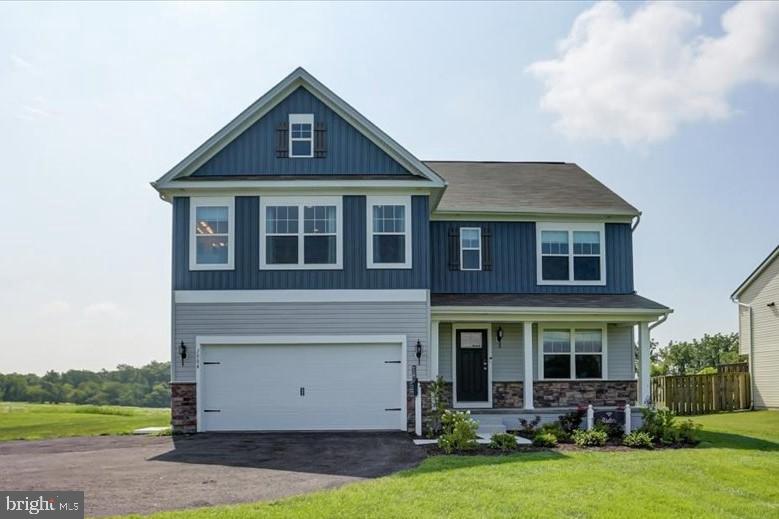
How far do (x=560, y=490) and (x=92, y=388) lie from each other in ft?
103

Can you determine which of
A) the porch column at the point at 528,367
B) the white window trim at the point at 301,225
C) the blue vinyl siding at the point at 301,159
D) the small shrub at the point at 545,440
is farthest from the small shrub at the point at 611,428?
the blue vinyl siding at the point at 301,159

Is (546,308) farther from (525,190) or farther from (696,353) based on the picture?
(696,353)

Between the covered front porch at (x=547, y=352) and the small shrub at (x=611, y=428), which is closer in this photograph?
the small shrub at (x=611, y=428)

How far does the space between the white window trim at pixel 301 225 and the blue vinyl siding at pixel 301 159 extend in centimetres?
60

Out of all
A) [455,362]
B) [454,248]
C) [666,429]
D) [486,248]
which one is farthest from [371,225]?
[666,429]

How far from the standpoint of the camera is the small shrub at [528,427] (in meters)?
17.9

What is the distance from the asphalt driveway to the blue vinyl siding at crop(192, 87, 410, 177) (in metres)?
5.98

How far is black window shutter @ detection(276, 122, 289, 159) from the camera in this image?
1888 cm

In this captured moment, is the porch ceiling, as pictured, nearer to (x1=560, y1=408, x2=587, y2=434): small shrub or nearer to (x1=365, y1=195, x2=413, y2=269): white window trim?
(x1=365, y1=195, x2=413, y2=269): white window trim

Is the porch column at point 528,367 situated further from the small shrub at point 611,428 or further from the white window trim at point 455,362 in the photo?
the small shrub at point 611,428

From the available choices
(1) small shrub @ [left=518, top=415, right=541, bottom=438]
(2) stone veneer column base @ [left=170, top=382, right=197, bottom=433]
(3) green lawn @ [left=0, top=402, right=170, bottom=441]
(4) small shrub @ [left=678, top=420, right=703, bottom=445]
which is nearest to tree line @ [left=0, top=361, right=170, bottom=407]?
(3) green lawn @ [left=0, top=402, right=170, bottom=441]

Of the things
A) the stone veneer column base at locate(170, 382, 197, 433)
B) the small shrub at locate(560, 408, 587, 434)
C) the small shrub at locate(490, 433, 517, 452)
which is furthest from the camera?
the stone veneer column base at locate(170, 382, 197, 433)

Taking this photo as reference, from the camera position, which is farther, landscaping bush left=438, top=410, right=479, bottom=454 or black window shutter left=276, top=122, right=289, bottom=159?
black window shutter left=276, top=122, right=289, bottom=159

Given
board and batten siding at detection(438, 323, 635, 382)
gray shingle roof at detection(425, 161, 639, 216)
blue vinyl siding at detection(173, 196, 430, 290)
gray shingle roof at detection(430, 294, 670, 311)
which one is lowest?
board and batten siding at detection(438, 323, 635, 382)
